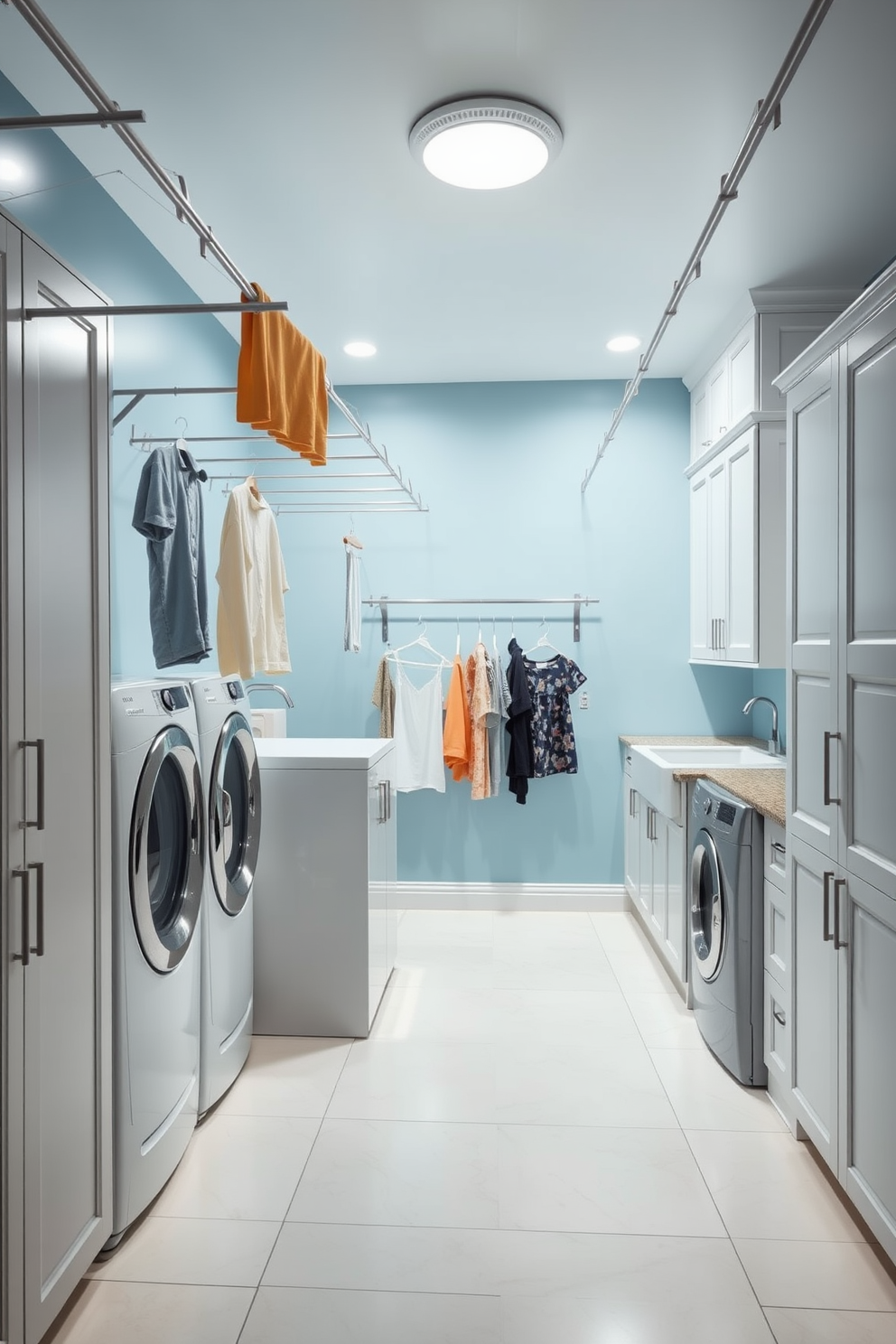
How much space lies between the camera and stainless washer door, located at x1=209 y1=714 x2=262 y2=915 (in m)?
2.44

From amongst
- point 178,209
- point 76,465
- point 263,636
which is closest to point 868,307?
point 178,209

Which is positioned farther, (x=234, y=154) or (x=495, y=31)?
(x=234, y=154)

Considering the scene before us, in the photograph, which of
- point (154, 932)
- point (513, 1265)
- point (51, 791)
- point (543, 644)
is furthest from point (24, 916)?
point (543, 644)

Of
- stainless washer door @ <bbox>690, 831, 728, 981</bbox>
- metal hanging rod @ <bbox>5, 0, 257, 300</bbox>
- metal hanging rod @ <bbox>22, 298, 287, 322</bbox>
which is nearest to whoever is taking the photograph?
metal hanging rod @ <bbox>5, 0, 257, 300</bbox>

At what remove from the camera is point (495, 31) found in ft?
6.37

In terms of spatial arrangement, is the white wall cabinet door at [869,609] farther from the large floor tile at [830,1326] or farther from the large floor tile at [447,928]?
the large floor tile at [447,928]

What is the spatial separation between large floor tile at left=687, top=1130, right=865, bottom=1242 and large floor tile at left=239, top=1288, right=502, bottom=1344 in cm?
64

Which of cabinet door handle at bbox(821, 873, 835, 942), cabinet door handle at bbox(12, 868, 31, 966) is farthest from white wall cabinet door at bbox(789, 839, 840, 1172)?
cabinet door handle at bbox(12, 868, 31, 966)

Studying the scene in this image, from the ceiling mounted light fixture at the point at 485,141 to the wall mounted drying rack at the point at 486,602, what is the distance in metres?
2.18

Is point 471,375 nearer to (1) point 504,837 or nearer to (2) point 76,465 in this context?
(1) point 504,837

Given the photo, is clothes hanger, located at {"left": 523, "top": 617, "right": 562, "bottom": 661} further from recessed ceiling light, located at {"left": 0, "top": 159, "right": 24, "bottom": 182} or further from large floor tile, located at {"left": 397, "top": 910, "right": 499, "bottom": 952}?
recessed ceiling light, located at {"left": 0, "top": 159, "right": 24, "bottom": 182}

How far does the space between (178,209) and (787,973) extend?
7.54 ft

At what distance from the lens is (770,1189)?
2066 mm

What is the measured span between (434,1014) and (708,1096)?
3.29 feet
